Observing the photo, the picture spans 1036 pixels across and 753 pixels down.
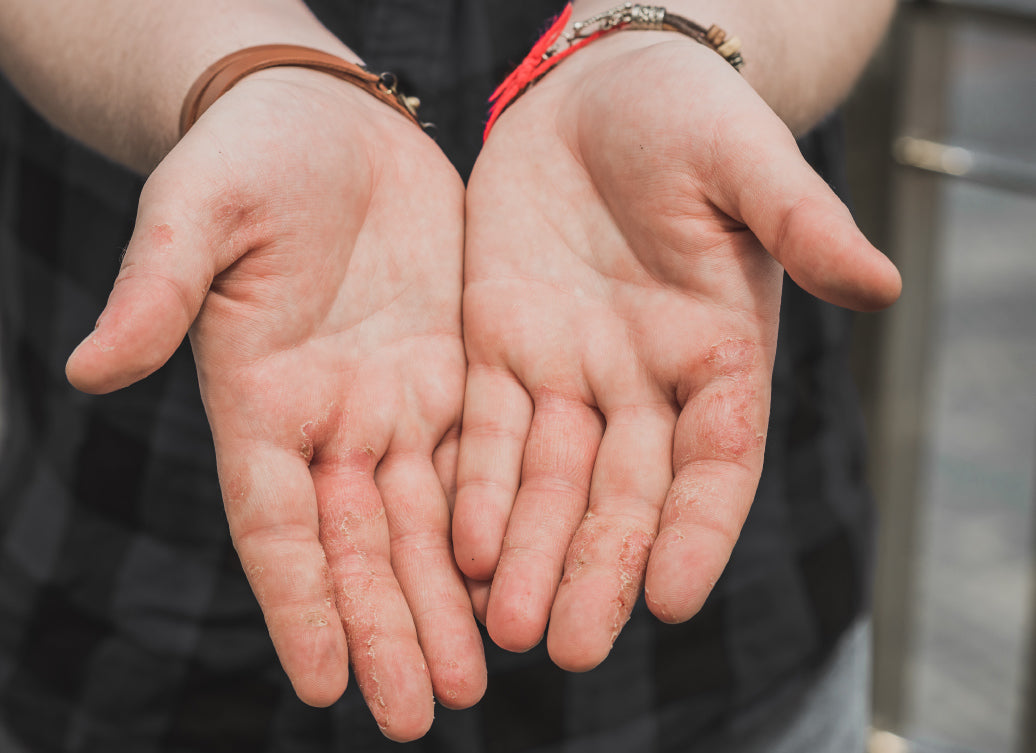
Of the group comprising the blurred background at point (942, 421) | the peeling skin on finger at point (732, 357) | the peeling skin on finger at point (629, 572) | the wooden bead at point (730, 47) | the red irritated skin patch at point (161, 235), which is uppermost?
the wooden bead at point (730, 47)

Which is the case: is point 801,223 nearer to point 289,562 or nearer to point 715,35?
point 715,35

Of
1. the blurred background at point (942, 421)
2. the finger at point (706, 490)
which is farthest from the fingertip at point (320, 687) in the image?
the blurred background at point (942, 421)

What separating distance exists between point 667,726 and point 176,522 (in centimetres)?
54

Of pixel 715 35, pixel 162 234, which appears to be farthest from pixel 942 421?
pixel 162 234

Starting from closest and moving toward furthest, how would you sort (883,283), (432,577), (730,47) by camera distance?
(883,283), (432,577), (730,47)

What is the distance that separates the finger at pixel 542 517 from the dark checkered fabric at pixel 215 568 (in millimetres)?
239

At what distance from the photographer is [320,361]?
81cm

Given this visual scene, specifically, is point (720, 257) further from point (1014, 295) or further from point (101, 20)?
point (1014, 295)

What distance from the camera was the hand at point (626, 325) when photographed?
0.70 metres

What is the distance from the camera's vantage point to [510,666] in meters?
0.95

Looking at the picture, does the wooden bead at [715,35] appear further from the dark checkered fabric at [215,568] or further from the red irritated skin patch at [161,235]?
the red irritated skin patch at [161,235]

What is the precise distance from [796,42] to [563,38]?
0.23m

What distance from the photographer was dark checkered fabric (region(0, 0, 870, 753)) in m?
0.95

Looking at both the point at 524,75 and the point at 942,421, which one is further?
the point at 942,421
